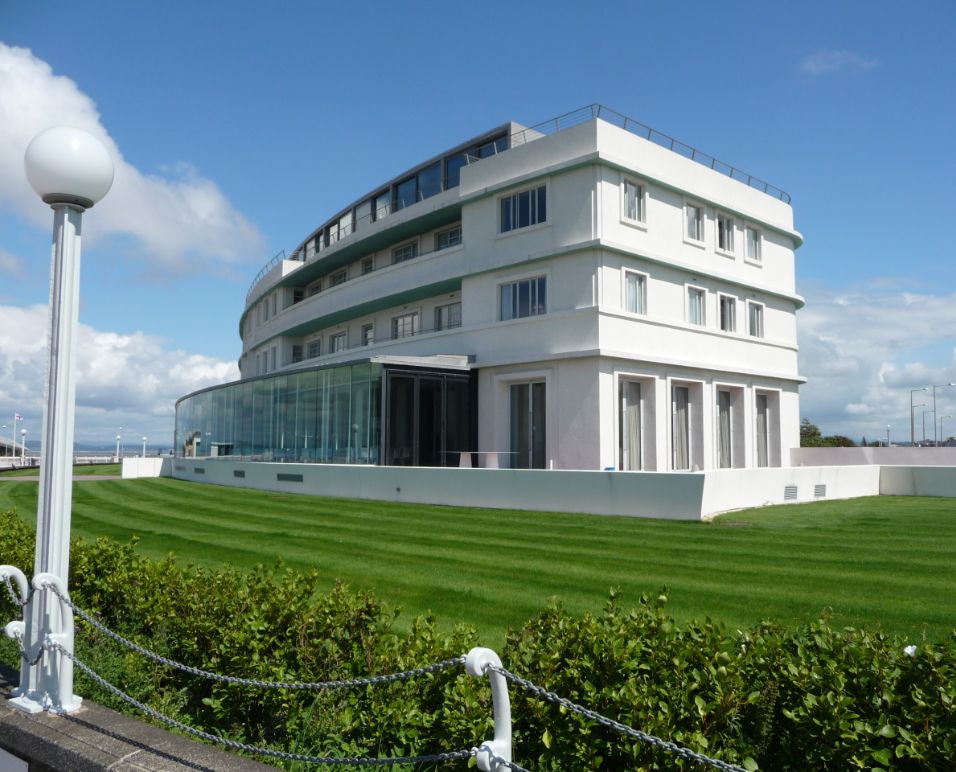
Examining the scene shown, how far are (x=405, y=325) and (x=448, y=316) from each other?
3340 mm

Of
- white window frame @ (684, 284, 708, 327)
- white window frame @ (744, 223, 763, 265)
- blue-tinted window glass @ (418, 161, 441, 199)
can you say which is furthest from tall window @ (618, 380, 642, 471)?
blue-tinted window glass @ (418, 161, 441, 199)

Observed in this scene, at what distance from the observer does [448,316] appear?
101 feet

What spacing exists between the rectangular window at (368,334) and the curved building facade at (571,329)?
6.87ft

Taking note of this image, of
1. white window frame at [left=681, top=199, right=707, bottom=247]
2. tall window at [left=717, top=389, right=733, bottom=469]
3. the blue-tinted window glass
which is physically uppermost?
the blue-tinted window glass

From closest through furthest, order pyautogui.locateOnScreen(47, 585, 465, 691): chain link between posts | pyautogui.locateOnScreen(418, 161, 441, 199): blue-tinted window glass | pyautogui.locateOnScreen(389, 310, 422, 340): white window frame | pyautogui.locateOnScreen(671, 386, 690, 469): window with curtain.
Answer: pyautogui.locateOnScreen(47, 585, 465, 691): chain link between posts < pyautogui.locateOnScreen(671, 386, 690, 469): window with curtain < pyautogui.locateOnScreen(389, 310, 422, 340): white window frame < pyautogui.locateOnScreen(418, 161, 441, 199): blue-tinted window glass

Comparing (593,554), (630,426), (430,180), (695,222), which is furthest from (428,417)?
(430,180)

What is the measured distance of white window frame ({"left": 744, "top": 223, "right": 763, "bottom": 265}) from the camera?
98.4 feet

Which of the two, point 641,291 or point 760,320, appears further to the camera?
point 760,320

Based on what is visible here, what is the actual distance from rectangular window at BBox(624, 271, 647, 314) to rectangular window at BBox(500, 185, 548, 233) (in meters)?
3.60

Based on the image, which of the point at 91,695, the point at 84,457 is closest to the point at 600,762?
the point at 91,695

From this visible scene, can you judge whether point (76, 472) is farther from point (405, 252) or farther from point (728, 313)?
point (728, 313)

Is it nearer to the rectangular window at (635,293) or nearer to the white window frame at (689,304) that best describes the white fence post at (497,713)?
the rectangular window at (635,293)

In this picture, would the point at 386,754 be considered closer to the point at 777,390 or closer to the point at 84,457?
the point at 777,390

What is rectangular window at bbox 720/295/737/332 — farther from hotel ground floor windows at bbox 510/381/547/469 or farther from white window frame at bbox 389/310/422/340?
white window frame at bbox 389/310/422/340
